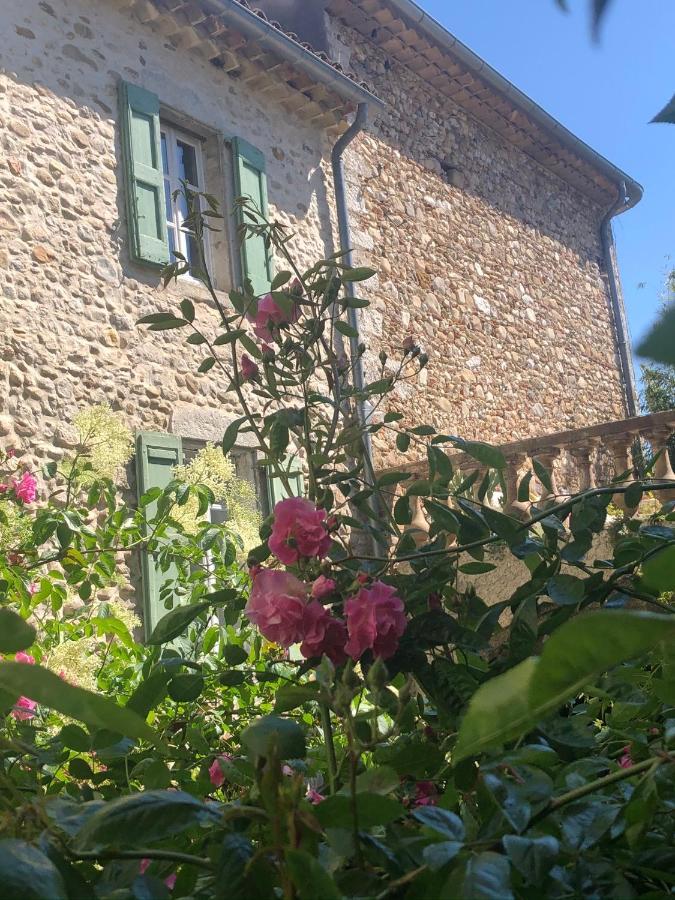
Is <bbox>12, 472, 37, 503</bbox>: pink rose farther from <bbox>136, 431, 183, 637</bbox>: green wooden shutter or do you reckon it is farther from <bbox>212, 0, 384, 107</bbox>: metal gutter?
<bbox>212, 0, 384, 107</bbox>: metal gutter

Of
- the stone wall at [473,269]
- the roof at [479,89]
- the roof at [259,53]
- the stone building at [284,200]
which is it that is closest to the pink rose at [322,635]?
the stone building at [284,200]

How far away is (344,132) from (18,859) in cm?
787

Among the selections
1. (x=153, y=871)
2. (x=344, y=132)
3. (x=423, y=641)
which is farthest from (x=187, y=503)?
(x=344, y=132)

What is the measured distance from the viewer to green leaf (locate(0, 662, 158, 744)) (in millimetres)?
362

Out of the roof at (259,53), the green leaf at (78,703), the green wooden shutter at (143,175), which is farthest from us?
the roof at (259,53)

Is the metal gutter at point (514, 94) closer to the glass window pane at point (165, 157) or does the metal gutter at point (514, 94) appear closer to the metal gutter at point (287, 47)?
the metal gutter at point (287, 47)

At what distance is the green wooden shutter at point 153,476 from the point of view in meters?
5.34

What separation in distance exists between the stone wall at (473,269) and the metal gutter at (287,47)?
755 millimetres

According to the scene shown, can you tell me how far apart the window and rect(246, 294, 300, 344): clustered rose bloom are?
491 centimetres

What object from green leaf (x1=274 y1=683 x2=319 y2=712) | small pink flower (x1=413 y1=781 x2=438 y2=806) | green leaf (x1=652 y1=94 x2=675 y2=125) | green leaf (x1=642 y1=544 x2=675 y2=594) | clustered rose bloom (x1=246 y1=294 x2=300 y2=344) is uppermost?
clustered rose bloom (x1=246 y1=294 x2=300 y2=344)

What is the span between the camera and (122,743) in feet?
2.99

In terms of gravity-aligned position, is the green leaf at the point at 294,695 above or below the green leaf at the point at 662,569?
below

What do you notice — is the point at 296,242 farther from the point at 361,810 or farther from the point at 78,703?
the point at 78,703

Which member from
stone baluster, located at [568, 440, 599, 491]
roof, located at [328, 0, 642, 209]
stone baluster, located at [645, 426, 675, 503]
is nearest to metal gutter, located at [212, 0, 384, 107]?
roof, located at [328, 0, 642, 209]
